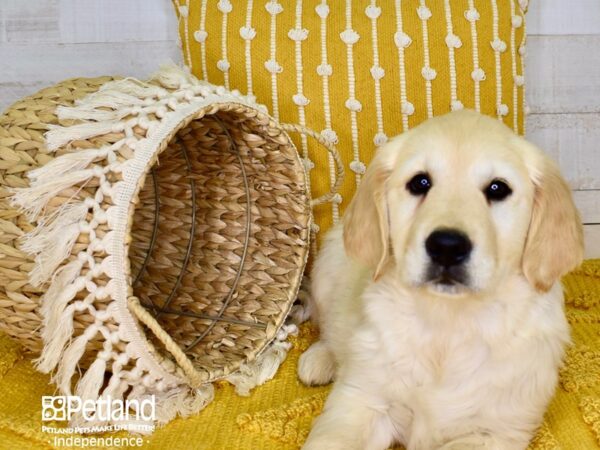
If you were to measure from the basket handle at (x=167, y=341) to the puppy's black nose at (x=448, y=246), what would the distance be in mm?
596

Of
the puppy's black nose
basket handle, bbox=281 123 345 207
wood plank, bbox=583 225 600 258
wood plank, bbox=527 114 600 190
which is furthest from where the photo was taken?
wood plank, bbox=583 225 600 258

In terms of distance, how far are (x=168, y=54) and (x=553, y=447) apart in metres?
1.85

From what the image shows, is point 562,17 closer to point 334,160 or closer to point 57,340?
point 334,160

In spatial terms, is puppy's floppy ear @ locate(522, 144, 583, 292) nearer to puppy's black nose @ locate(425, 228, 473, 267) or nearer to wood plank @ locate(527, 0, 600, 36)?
puppy's black nose @ locate(425, 228, 473, 267)

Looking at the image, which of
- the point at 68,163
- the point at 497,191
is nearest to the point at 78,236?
the point at 68,163

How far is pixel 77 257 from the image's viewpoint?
1.44 m

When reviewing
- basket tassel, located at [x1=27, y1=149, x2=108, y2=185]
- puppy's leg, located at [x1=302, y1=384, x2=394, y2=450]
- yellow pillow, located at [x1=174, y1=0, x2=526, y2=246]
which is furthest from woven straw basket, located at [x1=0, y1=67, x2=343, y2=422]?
puppy's leg, located at [x1=302, y1=384, x2=394, y2=450]

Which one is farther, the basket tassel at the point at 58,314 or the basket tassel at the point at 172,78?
the basket tassel at the point at 172,78

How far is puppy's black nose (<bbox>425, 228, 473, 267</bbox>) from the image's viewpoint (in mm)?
A: 1234

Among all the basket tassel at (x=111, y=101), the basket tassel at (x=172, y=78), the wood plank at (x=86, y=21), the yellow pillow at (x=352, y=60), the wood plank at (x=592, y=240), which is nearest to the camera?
the basket tassel at (x=111, y=101)

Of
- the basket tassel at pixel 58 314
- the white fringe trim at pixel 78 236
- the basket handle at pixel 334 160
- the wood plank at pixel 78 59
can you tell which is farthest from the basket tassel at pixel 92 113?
the wood plank at pixel 78 59

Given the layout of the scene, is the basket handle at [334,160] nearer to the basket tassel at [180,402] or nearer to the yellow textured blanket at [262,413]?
the yellow textured blanket at [262,413]

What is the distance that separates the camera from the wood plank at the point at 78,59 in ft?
8.32

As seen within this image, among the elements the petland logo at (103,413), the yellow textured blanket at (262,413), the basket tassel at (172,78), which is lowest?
the yellow textured blanket at (262,413)
